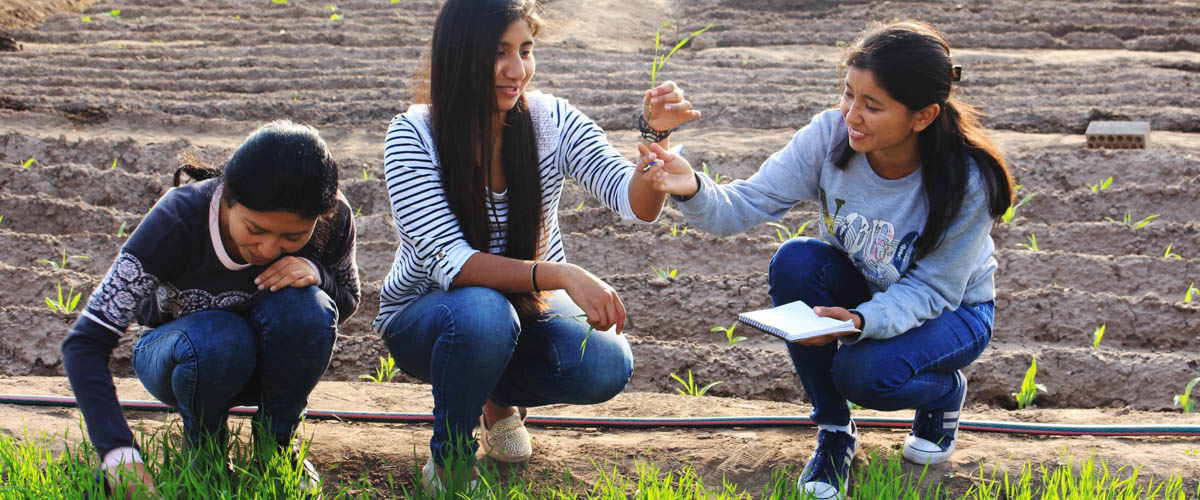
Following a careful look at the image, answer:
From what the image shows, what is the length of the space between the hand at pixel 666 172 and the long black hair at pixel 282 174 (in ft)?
2.39

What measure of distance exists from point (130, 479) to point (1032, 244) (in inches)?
140

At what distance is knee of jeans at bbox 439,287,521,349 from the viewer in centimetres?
224

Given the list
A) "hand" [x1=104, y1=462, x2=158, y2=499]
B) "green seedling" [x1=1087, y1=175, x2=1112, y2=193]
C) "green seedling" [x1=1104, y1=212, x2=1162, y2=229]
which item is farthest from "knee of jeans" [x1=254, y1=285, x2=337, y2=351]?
"green seedling" [x1=1087, y1=175, x2=1112, y2=193]

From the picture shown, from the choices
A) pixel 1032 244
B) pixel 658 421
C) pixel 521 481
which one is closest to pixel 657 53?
pixel 1032 244

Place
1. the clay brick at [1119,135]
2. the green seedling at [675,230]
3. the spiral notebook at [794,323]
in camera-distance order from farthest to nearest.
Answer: the clay brick at [1119,135] < the green seedling at [675,230] < the spiral notebook at [794,323]

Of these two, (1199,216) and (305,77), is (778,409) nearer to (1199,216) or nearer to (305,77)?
(1199,216)

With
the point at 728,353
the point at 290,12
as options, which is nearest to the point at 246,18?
the point at 290,12

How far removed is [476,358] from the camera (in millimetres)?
2252

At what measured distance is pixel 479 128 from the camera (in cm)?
243

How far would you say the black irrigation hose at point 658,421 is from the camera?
8.91ft

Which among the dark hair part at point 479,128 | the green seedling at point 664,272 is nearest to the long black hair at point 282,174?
the dark hair part at point 479,128

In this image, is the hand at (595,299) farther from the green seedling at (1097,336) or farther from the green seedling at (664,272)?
the green seedling at (1097,336)

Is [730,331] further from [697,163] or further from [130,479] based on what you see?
[130,479]

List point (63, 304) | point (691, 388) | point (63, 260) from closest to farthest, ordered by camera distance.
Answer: point (691, 388)
point (63, 304)
point (63, 260)
